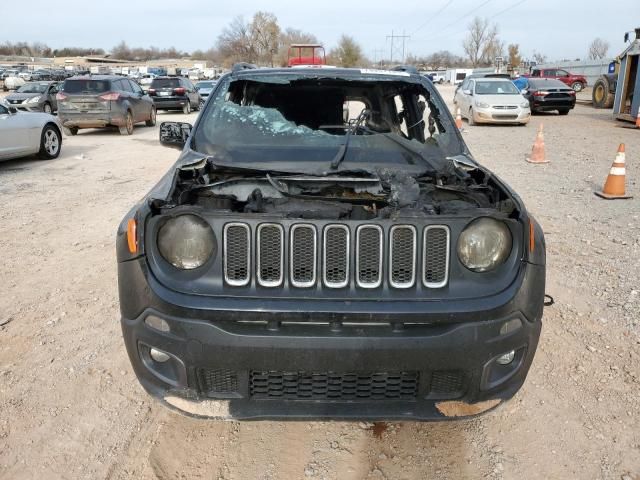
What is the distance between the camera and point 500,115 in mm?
16672

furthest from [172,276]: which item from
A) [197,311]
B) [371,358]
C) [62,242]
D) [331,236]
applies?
[62,242]

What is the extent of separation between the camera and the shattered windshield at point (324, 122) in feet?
10.9

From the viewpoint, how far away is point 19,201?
290 inches

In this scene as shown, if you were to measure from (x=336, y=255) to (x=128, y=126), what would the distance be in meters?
14.8

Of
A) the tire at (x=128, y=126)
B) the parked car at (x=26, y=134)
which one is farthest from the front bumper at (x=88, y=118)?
the parked car at (x=26, y=134)

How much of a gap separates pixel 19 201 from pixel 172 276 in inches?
248

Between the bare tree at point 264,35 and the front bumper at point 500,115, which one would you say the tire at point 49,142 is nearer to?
the front bumper at point 500,115

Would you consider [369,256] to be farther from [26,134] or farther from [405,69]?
[26,134]

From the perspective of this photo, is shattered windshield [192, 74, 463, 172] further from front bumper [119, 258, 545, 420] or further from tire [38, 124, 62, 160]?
tire [38, 124, 62, 160]

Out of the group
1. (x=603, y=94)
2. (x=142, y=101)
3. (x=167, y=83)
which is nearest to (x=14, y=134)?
(x=142, y=101)

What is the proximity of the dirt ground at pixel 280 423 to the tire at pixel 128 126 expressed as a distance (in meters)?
10.3

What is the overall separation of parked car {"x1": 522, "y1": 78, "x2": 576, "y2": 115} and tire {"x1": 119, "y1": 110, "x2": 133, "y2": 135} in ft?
48.5

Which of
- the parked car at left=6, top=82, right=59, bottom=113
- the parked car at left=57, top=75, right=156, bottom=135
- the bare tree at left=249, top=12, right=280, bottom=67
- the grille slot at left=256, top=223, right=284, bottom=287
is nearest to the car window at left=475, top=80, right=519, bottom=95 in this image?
the parked car at left=57, top=75, right=156, bottom=135

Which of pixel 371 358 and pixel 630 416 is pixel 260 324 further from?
pixel 630 416
